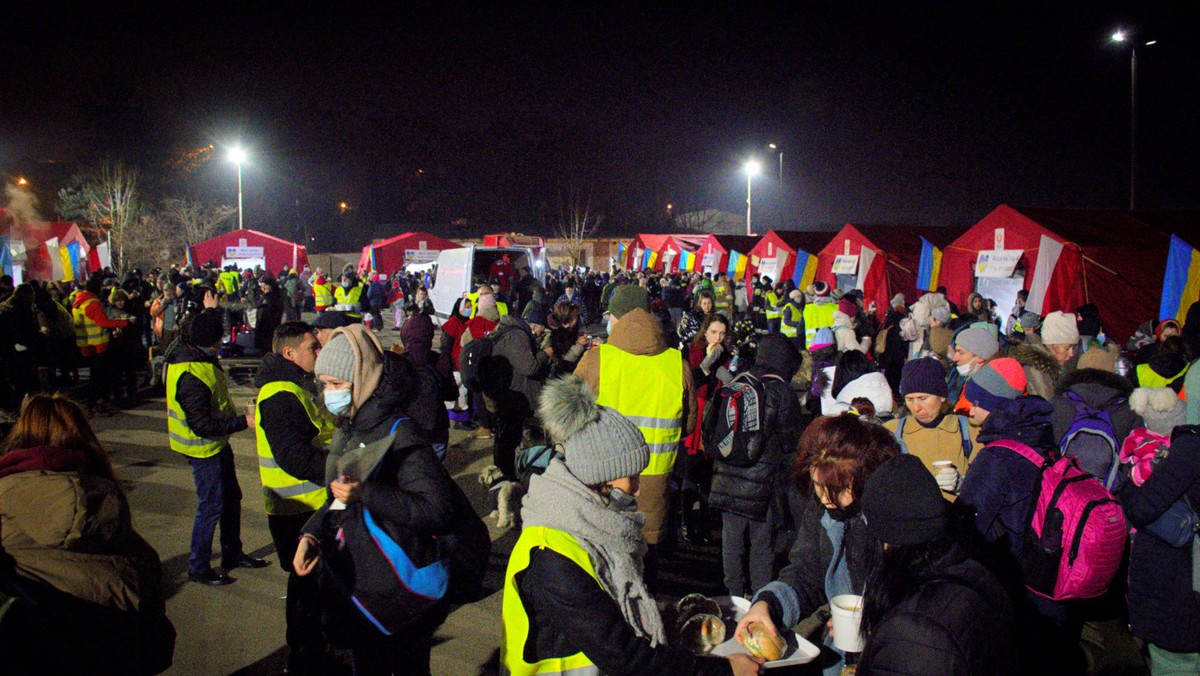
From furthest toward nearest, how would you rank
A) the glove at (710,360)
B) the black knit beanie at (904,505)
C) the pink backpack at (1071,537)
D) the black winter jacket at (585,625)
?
1. the glove at (710,360)
2. the pink backpack at (1071,537)
3. the black winter jacket at (585,625)
4. the black knit beanie at (904,505)

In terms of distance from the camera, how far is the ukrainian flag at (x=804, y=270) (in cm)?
2267

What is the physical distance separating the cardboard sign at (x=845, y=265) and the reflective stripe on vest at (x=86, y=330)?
17341 mm

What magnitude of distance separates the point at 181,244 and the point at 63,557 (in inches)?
1987

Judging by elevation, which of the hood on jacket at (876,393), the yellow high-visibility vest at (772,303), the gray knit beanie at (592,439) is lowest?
the hood on jacket at (876,393)

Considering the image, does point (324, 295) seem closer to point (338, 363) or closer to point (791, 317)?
point (791, 317)

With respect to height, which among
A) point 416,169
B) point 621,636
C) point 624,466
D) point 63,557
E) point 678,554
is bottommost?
point 678,554

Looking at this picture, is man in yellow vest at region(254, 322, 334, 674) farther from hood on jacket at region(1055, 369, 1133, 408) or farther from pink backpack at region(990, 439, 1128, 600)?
hood on jacket at region(1055, 369, 1133, 408)

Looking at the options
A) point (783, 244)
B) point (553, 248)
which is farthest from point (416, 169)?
point (783, 244)

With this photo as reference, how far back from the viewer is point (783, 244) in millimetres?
24797

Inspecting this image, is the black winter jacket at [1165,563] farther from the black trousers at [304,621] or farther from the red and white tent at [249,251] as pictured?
the red and white tent at [249,251]

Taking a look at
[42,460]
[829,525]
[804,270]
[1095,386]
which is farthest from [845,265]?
[42,460]

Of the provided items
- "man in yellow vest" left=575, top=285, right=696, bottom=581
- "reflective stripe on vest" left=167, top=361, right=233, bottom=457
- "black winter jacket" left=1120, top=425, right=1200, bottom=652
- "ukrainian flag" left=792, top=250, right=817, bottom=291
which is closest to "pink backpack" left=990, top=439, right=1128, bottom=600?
"black winter jacket" left=1120, top=425, right=1200, bottom=652

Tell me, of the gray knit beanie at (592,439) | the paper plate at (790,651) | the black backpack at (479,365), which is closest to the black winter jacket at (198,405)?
the black backpack at (479,365)

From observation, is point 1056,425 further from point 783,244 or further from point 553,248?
point 553,248
